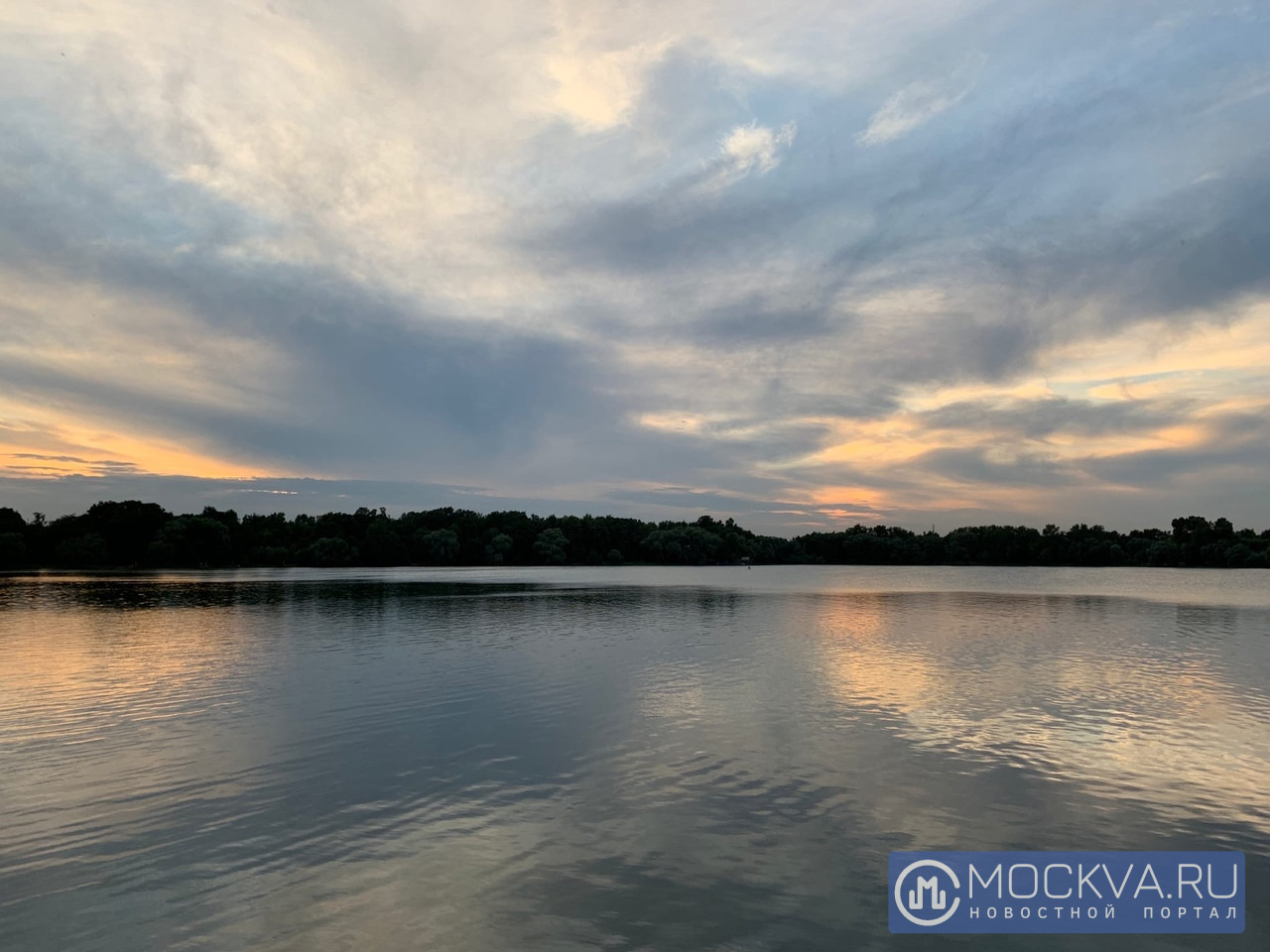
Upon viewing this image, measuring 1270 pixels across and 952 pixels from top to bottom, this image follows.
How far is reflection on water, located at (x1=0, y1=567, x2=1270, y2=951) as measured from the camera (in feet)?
35.1

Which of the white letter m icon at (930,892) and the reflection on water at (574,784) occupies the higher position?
the reflection on water at (574,784)

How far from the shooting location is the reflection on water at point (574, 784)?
1070 centimetres

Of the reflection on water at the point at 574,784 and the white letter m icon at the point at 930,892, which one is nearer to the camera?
the reflection on water at the point at 574,784

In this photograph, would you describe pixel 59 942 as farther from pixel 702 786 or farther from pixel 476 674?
pixel 476 674

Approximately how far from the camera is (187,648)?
3747 centimetres

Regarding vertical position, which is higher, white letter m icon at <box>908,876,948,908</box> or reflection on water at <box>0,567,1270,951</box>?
reflection on water at <box>0,567,1270,951</box>

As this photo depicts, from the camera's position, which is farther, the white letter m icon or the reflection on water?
the white letter m icon

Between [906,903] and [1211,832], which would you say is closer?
[906,903]

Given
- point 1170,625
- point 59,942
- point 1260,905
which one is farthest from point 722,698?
point 1170,625

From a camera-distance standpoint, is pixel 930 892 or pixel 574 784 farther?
pixel 574 784

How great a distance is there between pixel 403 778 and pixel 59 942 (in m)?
7.41

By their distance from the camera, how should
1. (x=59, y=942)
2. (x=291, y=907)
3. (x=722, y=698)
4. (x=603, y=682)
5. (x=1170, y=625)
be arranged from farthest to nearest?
(x=1170, y=625)
(x=603, y=682)
(x=722, y=698)
(x=291, y=907)
(x=59, y=942)

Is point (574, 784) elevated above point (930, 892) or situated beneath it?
elevated above

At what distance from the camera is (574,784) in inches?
647
